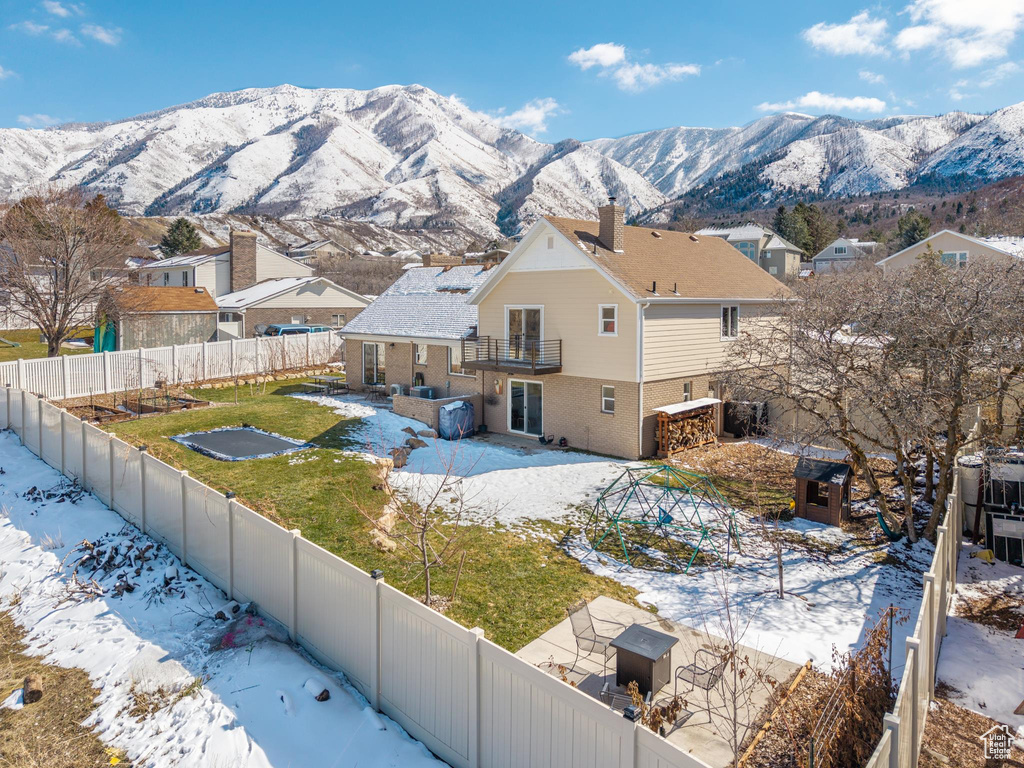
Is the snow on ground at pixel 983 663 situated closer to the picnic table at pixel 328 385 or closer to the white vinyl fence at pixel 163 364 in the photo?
the picnic table at pixel 328 385

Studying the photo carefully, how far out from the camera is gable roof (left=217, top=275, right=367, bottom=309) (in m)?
42.4

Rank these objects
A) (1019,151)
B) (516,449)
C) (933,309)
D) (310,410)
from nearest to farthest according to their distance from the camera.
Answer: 1. (933,309)
2. (516,449)
3. (310,410)
4. (1019,151)

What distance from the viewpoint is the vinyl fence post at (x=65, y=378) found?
81.7ft

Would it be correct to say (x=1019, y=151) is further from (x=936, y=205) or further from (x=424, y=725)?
(x=424, y=725)

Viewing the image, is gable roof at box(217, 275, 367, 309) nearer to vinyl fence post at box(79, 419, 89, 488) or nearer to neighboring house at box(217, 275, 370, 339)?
neighboring house at box(217, 275, 370, 339)

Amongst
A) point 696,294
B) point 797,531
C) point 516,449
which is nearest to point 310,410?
point 516,449

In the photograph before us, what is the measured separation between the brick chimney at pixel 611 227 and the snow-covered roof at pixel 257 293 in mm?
27892

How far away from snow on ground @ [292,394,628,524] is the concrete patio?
16.1 ft

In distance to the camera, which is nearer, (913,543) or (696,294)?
(913,543)

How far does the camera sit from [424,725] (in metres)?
6.96

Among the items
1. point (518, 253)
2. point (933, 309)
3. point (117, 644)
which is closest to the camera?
point (117, 644)

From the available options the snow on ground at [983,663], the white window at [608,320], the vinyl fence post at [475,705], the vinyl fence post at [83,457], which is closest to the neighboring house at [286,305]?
the vinyl fence post at [83,457]

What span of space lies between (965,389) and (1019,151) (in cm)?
24957

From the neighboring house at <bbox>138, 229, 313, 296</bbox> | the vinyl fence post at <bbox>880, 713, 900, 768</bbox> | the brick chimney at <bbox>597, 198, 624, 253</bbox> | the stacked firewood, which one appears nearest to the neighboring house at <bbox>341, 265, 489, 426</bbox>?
the brick chimney at <bbox>597, 198, 624, 253</bbox>
